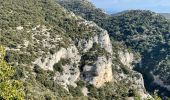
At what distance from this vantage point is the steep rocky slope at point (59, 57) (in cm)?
9175

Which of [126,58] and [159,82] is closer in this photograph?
[159,82]

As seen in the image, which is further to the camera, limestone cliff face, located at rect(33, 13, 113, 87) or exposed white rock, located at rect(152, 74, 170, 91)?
exposed white rock, located at rect(152, 74, 170, 91)

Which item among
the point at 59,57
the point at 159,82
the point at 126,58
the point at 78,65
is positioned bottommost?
the point at 159,82

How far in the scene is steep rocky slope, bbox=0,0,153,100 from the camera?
91.8 metres

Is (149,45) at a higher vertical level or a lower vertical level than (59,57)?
lower

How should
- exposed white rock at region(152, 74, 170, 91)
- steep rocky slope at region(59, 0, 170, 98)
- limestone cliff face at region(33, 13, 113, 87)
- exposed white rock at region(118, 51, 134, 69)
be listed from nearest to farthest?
limestone cliff face at region(33, 13, 113, 87) → exposed white rock at region(118, 51, 134, 69) → exposed white rock at region(152, 74, 170, 91) → steep rocky slope at region(59, 0, 170, 98)

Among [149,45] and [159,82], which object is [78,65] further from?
[149,45]

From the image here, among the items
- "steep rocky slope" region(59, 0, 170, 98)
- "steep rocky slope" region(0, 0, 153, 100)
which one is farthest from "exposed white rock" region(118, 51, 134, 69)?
"steep rocky slope" region(0, 0, 153, 100)

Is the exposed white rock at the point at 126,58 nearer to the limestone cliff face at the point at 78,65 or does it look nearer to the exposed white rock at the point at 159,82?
the exposed white rock at the point at 159,82

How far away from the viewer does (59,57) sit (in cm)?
10262

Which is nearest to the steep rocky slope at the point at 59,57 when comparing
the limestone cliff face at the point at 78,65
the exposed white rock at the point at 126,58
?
the limestone cliff face at the point at 78,65

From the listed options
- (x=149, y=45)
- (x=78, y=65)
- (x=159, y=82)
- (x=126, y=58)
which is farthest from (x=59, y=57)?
(x=149, y=45)

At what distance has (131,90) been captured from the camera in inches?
4434

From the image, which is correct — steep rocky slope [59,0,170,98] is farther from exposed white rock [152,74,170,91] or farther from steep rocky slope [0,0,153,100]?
steep rocky slope [0,0,153,100]
